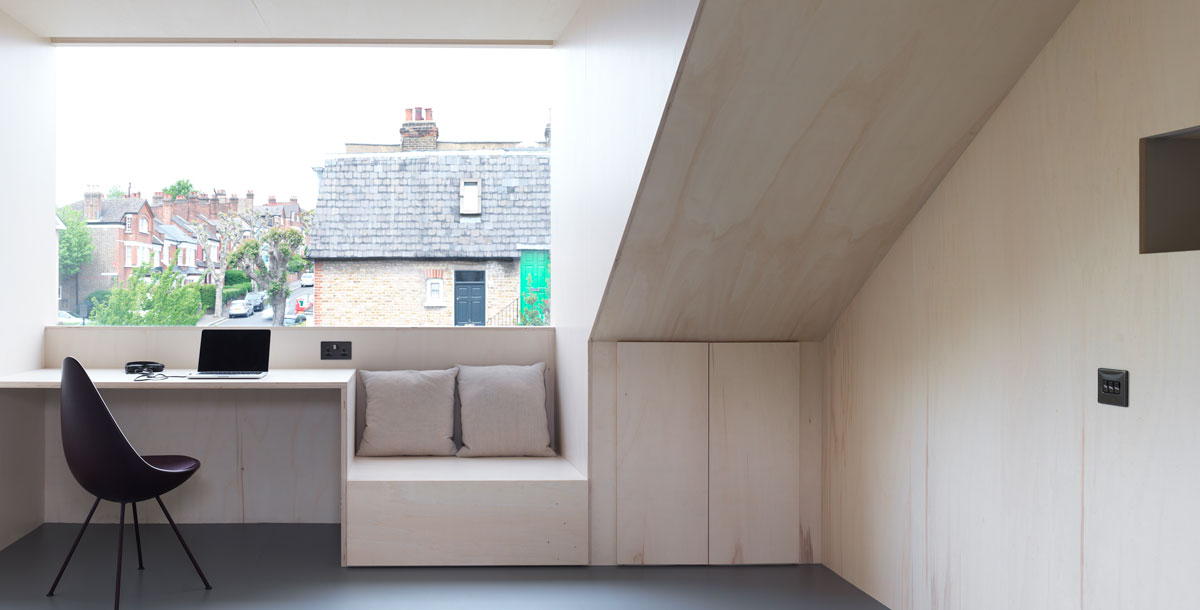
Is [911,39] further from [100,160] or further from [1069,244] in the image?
[100,160]

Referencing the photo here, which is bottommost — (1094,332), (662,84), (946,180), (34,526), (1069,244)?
(34,526)

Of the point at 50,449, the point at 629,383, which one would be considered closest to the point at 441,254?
the point at 629,383

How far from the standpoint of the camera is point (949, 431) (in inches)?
87.4

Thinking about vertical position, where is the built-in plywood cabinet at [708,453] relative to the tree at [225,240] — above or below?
below

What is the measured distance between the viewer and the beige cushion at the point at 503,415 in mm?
3250

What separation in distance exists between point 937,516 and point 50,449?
138 inches

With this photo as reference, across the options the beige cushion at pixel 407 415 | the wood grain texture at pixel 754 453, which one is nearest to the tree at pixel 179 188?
the beige cushion at pixel 407 415

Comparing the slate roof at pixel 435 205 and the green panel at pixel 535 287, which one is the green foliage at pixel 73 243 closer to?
the slate roof at pixel 435 205

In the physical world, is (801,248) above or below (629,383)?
above

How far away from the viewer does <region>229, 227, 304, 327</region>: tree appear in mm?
3678

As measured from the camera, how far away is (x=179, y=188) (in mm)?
3664

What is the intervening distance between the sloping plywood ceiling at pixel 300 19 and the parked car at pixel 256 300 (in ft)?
3.73

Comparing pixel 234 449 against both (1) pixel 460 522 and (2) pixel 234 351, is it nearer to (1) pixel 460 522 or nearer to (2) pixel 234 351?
(2) pixel 234 351

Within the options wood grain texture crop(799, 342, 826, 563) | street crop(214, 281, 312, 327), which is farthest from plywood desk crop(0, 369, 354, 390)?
wood grain texture crop(799, 342, 826, 563)
